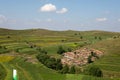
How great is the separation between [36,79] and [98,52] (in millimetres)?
90875

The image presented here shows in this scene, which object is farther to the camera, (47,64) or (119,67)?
(119,67)

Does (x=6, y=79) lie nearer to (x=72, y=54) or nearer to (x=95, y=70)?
(x=95, y=70)

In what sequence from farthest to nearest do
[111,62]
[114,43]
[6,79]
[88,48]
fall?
1. [114,43]
2. [88,48]
3. [111,62]
4. [6,79]

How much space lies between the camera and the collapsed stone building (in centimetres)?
12838

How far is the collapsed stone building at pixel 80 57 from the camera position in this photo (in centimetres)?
12838

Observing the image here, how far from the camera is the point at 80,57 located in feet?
463

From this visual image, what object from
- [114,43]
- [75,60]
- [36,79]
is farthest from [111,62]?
[36,79]

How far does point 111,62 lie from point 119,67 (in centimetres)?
1005

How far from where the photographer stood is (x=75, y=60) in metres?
135

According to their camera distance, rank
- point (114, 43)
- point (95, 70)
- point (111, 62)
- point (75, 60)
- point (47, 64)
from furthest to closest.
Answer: point (114, 43)
point (75, 60)
point (111, 62)
point (47, 64)
point (95, 70)

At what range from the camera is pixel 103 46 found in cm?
17025

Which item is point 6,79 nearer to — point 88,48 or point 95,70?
point 95,70

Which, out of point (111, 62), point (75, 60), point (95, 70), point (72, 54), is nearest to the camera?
point (95, 70)

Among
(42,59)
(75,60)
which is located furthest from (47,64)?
(75,60)
